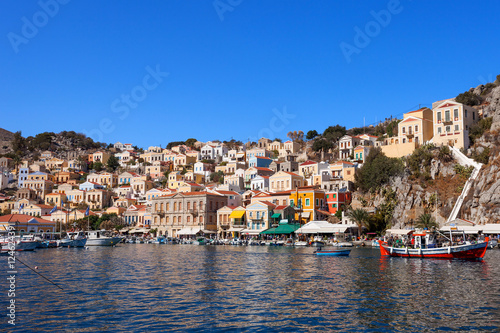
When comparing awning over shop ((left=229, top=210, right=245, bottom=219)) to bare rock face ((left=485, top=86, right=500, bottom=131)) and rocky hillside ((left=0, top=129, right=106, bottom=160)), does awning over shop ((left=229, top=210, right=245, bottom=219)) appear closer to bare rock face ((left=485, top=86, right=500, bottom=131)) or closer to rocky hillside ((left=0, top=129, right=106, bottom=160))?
bare rock face ((left=485, top=86, right=500, bottom=131))

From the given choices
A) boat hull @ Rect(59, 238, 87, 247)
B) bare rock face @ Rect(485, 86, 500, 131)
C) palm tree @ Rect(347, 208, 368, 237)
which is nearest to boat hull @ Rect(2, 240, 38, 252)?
boat hull @ Rect(59, 238, 87, 247)

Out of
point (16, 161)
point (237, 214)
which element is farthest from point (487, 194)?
point (16, 161)

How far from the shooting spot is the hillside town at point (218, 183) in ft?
225

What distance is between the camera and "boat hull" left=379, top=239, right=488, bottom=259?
1405 inches

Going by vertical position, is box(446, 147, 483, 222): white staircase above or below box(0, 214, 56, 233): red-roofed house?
above

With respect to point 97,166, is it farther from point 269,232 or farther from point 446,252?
point 446,252

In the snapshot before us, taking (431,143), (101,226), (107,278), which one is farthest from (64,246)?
(431,143)

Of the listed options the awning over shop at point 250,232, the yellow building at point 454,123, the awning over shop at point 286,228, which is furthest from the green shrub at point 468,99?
the awning over shop at point 250,232

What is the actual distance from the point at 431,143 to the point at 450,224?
20682 millimetres

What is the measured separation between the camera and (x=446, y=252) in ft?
122

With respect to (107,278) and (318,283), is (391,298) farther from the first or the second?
(107,278)

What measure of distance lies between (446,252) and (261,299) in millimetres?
23217

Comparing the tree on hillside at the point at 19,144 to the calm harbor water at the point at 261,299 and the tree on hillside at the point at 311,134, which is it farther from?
the calm harbor water at the point at 261,299

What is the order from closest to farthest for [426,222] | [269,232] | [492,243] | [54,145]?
[492,243], [426,222], [269,232], [54,145]
